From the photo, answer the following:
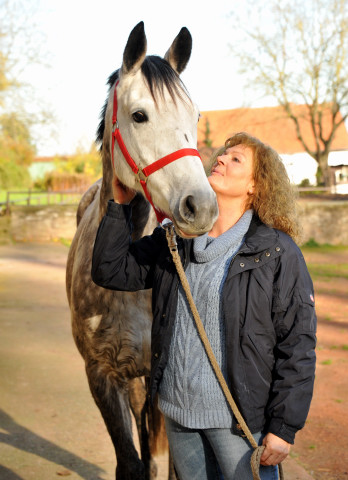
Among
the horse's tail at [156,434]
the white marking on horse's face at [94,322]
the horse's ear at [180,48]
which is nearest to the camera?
the horse's ear at [180,48]

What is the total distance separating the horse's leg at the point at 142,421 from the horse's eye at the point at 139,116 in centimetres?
192

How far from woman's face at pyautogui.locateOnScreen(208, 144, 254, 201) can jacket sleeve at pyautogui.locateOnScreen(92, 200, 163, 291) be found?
394 millimetres

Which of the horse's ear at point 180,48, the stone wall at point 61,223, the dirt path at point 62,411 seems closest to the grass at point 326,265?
the stone wall at point 61,223

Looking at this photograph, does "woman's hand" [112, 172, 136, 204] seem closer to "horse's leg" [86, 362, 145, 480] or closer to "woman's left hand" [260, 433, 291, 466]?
"horse's leg" [86, 362, 145, 480]

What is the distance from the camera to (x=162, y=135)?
2.13m

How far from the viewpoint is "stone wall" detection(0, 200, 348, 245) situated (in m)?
16.1

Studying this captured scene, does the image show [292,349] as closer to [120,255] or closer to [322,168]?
[120,255]

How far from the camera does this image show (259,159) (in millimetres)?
2062

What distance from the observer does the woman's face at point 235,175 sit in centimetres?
204

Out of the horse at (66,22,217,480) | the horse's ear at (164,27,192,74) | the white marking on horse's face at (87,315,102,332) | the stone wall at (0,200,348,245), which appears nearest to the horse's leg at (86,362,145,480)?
the horse at (66,22,217,480)

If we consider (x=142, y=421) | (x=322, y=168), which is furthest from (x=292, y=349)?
(x=322, y=168)

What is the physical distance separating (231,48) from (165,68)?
88.4 feet

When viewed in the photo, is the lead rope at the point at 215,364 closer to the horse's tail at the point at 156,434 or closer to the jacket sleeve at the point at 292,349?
the jacket sleeve at the point at 292,349

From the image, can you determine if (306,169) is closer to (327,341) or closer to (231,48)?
(231,48)
